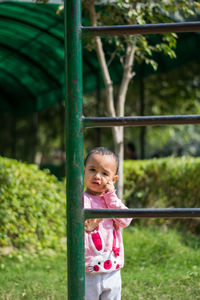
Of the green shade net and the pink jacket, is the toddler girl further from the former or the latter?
the green shade net

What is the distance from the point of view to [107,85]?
571cm

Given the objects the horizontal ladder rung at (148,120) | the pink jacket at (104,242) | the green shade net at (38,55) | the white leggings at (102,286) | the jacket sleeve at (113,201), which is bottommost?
the white leggings at (102,286)

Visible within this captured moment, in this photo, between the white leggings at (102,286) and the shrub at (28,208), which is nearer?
the white leggings at (102,286)

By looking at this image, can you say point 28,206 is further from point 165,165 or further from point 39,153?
point 39,153

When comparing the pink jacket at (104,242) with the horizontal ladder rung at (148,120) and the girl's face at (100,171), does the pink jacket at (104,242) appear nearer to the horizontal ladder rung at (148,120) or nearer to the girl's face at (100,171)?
the girl's face at (100,171)

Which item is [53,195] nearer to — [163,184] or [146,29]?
[163,184]

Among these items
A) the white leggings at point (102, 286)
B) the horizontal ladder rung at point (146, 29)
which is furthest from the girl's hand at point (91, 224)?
the horizontal ladder rung at point (146, 29)

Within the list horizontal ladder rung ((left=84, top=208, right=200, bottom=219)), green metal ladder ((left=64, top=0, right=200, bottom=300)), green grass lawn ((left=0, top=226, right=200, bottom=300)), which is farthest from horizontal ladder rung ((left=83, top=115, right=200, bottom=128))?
green grass lawn ((left=0, top=226, right=200, bottom=300))

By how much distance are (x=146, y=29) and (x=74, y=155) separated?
58 centimetres

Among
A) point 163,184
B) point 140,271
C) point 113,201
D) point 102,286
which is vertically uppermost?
point 113,201

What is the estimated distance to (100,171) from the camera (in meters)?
2.51

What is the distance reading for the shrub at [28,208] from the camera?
4.88 m

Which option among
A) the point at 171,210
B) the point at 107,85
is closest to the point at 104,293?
the point at 171,210

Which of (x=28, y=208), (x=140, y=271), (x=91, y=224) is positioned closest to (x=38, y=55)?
(x=28, y=208)
